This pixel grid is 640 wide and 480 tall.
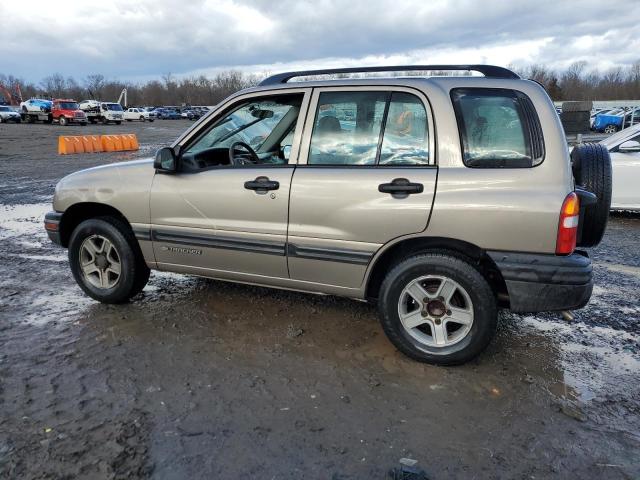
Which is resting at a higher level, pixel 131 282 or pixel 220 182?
pixel 220 182

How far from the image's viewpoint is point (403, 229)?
334 cm

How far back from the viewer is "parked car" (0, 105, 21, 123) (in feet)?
142

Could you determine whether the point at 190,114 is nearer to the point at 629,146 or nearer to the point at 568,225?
the point at 629,146

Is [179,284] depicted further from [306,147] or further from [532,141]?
[532,141]

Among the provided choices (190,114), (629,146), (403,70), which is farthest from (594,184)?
(190,114)

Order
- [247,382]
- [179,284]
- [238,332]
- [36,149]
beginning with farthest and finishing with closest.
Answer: [36,149] < [179,284] < [238,332] < [247,382]

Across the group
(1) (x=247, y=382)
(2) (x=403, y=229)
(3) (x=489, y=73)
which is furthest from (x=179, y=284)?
(3) (x=489, y=73)

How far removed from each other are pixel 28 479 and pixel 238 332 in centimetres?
180

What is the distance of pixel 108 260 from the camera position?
4477 mm

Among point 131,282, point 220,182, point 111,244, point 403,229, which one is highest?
point 220,182

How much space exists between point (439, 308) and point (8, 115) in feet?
165

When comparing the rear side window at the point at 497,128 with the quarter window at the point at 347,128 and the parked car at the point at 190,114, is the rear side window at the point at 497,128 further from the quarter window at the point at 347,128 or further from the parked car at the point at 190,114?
the parked car at the point at 190,114

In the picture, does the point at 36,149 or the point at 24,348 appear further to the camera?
the point at 36,149

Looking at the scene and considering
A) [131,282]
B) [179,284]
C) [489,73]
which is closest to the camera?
[489,73]
